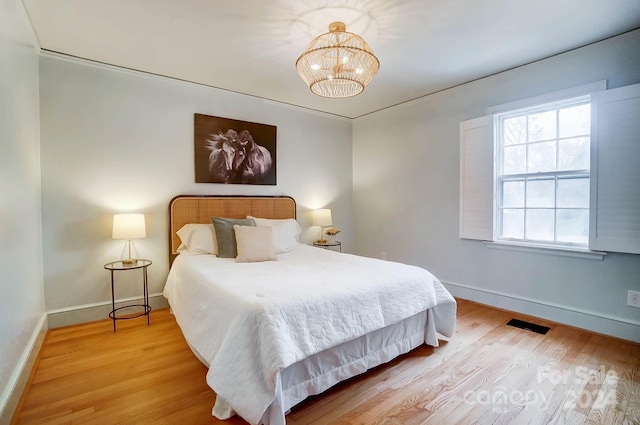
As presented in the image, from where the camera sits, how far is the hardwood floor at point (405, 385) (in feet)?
5.38

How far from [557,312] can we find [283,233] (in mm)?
2813

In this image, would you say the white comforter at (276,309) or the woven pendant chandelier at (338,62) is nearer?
the white comforter at (276,309)

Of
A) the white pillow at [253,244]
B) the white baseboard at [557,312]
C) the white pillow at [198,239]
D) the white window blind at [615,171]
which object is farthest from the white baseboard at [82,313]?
the white window blind at [615,171]

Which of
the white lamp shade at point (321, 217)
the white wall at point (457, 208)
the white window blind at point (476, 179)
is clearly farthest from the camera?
the white lamp shade at point (321, 217)

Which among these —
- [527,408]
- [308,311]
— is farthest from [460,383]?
[308,311]

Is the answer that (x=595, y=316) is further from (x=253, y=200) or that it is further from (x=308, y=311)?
(x=253, y=200)

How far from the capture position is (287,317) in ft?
5.37

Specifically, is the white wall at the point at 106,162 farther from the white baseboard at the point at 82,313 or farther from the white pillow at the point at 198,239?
the white pillow at the point at 198,239

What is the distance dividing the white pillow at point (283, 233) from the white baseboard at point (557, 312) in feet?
6.69

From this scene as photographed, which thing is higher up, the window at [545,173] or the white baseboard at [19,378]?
the window at [545,173]

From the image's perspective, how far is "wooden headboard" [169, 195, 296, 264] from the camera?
330 cm

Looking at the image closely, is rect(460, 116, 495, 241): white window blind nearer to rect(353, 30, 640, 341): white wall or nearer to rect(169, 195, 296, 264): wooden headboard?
rect(353, 30, 640, 341): white wall

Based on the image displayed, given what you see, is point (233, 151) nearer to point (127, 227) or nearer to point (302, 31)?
point (127, 227)

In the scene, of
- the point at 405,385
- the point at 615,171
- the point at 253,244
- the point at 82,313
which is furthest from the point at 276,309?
the point at 615,171
